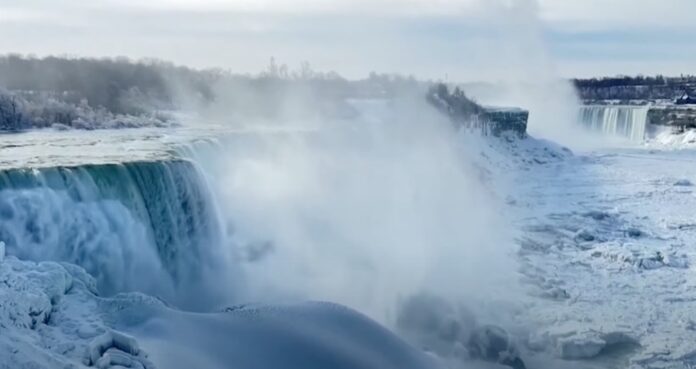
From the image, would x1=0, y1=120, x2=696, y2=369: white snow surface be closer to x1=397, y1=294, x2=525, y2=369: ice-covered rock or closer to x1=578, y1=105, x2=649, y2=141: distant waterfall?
x1=397, y1=294, x2=525, y2=369: ice-covered rock

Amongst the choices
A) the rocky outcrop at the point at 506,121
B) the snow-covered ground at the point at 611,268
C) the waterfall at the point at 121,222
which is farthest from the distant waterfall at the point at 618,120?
the waterfall at the point at 121,222

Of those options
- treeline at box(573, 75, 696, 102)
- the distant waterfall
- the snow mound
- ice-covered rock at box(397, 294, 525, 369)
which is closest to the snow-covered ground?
ice-covered rock at box(397, 294, 525, 369)

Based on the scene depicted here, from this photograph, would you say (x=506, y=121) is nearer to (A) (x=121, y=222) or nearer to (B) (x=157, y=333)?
(A) (x=121, y=222)

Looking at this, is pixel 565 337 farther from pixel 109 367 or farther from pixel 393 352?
pixel 109 367

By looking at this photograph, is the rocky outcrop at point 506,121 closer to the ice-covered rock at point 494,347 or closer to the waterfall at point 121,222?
the waterfall at point 121,222

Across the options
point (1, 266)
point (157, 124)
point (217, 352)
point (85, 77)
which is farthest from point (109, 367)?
point (85, 77)
